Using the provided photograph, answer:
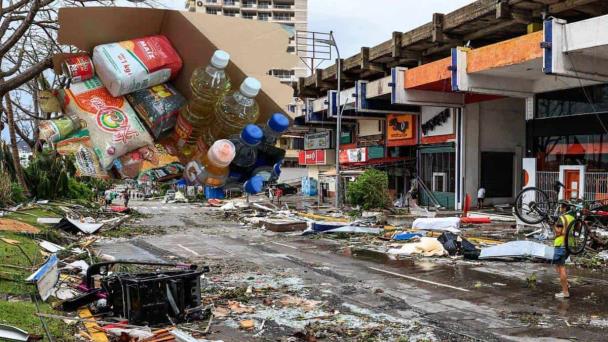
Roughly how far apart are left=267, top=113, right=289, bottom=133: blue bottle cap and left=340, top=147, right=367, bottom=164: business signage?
59.4 ft

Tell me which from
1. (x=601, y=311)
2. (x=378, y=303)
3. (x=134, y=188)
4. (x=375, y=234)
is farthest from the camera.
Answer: (x=134, y=188)

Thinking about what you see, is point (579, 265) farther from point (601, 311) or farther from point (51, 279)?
point (51, 279)

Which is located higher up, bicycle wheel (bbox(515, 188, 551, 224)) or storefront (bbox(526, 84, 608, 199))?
storefront (bbox(526, 84, 608, 199))

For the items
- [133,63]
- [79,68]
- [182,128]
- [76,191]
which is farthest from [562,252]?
[76,191]

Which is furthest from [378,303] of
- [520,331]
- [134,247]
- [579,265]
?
[134,247]

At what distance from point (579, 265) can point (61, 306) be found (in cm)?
1038

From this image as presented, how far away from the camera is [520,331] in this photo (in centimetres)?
630

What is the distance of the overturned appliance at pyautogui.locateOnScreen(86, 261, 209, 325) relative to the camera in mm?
6121

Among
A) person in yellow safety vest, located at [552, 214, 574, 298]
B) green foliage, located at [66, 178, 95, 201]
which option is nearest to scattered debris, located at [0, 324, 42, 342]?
person in yellow safety vest, located at [552, 214, 574, 298]

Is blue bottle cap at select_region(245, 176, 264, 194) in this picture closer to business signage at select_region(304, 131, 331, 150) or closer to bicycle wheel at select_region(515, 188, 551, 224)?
bicycle wheel at select_region(515, 188, 551, 224)

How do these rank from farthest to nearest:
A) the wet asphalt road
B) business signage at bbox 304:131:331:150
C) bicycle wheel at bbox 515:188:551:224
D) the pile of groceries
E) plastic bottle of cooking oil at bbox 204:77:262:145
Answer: business signage at bbox 304:131:331:150
plastic bottle of cooking oil at bbox 204:77:262:145
the pile of groceries
bicycle wheel at bbox 515:188:551:224
the wet asphalt road

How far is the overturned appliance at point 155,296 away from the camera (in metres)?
6.12

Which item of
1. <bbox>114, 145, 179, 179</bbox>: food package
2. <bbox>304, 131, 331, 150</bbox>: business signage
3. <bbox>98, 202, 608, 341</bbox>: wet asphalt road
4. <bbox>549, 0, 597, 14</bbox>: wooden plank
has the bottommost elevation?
<bbox>98, 202, 608, 341</bbox>: wet asphalt road

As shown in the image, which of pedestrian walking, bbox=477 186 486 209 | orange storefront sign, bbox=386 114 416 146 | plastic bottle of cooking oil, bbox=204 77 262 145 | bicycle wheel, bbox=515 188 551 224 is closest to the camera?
bicycle wheel, bbox=515 188 551 224
